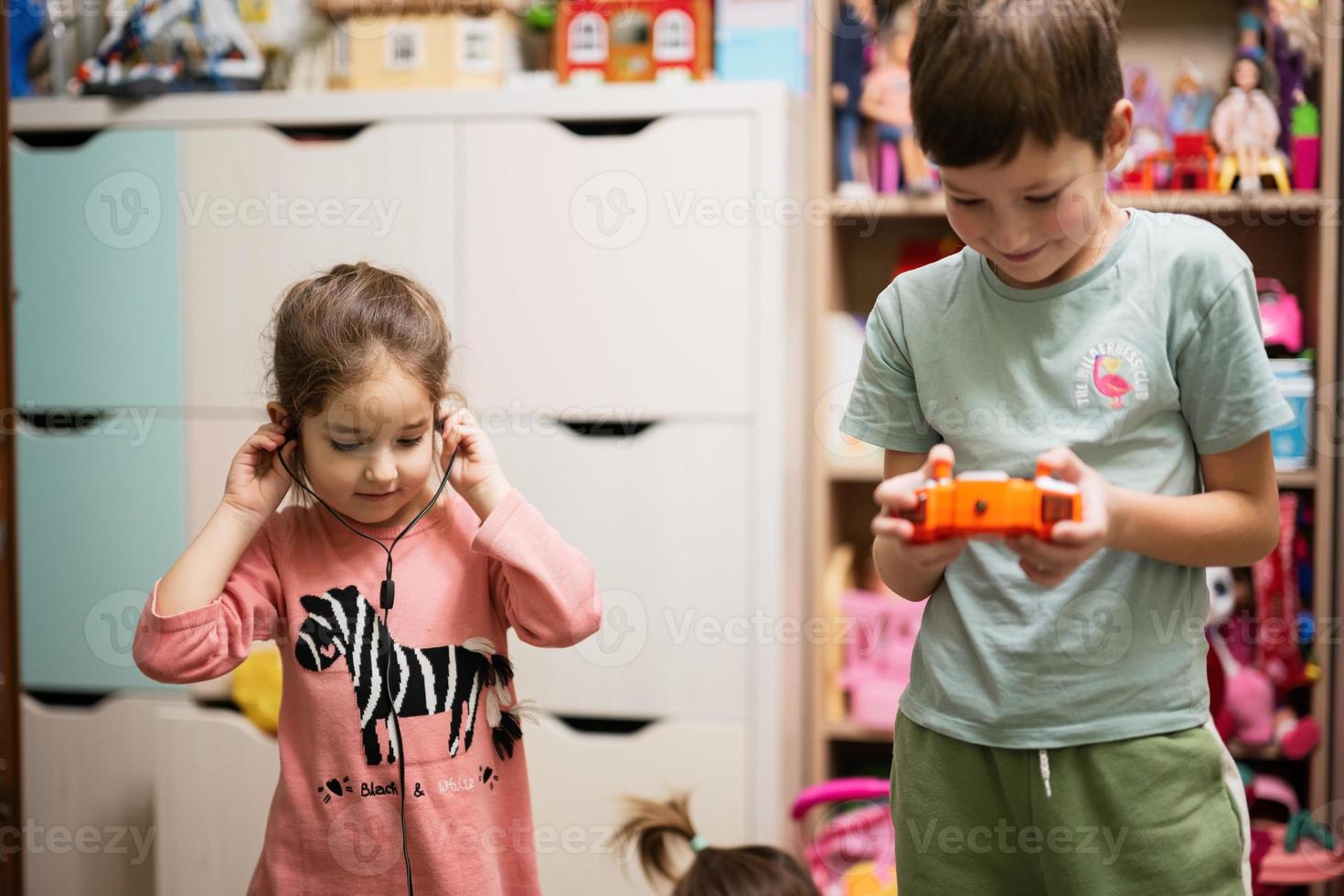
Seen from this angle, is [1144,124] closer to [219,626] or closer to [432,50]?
[432,50]

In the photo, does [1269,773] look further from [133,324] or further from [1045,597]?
[133,324]

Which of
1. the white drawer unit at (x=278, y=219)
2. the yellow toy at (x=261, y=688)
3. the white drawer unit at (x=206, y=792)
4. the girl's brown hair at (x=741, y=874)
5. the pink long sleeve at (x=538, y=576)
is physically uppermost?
the white drawer unit at (x=278, y=219)

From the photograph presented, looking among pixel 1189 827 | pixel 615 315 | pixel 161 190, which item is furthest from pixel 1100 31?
pixel 161 190

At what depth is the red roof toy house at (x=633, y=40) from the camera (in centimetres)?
168

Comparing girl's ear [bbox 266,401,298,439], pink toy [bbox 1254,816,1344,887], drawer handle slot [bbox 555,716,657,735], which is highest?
girl's ear [bbox 266,401,298,439]

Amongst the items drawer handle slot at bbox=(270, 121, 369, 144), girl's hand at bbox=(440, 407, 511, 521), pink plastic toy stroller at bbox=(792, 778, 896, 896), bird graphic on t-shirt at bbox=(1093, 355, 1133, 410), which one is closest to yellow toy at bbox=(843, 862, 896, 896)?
pink plastic toy stroller at bbox=(792, 778, 896, 896)

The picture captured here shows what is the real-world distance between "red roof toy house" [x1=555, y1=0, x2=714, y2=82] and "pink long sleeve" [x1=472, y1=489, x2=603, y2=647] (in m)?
0.97

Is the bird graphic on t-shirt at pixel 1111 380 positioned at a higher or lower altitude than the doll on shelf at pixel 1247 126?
lower

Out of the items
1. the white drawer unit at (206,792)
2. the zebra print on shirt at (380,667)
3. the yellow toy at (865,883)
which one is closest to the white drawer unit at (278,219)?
the white drawer unit at (206,792)

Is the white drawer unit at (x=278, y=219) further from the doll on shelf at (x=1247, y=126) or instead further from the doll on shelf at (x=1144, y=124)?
the doll on shelf at (x=1247, y=126)

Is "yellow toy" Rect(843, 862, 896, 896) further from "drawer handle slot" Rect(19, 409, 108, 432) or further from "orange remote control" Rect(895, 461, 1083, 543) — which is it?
"drawer handle slot" Rect(19, 409, 108, 432)

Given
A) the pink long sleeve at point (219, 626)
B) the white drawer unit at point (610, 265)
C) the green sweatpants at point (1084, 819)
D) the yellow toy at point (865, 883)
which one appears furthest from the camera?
the white drawer unit at point (610, 265)

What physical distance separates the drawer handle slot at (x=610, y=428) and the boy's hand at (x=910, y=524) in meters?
0.99

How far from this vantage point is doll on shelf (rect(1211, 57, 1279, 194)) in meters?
1.68
